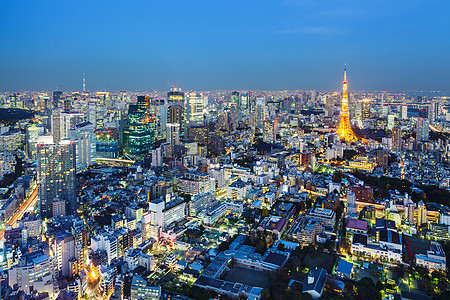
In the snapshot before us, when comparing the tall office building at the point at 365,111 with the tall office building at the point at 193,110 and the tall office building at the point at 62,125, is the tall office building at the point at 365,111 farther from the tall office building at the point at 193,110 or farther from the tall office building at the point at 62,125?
the tall office building at the point at 62,125

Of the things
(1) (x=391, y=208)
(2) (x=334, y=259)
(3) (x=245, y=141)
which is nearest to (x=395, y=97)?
(3) (x=245, y=141)

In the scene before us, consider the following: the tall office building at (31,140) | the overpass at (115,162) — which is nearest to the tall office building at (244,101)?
the overpass at (115,162)

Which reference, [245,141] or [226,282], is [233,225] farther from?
[245,141]

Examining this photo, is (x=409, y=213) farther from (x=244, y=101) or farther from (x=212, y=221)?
(x=244, y=101)

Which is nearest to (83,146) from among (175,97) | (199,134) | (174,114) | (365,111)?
(199,134)

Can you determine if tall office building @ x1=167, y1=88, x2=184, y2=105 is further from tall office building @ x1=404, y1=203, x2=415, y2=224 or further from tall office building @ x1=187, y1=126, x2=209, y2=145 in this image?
tall office building @ x1=404, y1=203, x2=415, y2=224
